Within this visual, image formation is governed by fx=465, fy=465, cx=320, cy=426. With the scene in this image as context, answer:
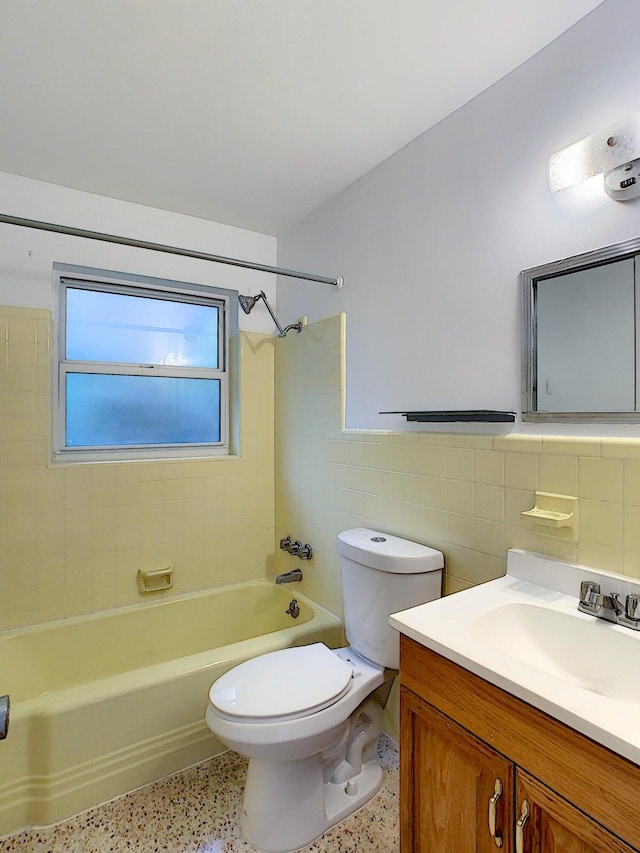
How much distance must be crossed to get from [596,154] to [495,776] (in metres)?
1.43

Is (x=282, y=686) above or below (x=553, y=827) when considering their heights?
below

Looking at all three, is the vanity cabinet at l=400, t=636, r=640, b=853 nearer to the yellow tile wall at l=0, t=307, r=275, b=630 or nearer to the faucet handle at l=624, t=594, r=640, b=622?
the faucet handle at l=624, t=594, r=640, b=622

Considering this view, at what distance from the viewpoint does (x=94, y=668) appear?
6.81ft

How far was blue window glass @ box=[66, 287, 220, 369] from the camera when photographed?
7.40 ft

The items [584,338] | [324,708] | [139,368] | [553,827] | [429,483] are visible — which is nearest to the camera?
[553,827]

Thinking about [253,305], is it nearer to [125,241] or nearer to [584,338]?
[125,241]

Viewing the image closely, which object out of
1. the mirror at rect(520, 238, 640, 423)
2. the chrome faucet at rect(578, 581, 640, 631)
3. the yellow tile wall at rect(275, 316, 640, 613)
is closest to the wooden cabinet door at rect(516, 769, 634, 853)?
the chrome faucet at rect(578, 581, 640, 631)

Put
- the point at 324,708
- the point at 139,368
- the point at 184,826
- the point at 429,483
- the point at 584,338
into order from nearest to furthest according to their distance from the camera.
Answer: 1. the point at 584,338
2. the point at 324,708
3. the point at 184,826
4. the point at 429,483
5. the point at 139,368

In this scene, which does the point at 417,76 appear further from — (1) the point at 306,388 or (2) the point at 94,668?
(2) the point at 94,668

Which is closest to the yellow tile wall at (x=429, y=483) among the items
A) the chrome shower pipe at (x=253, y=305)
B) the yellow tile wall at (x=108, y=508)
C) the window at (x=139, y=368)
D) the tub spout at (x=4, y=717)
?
the chrome shower pipe at (x=253, y=305)

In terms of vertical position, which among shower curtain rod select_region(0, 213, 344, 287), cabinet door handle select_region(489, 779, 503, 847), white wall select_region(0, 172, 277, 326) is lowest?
cabinet door handle select_region(489, 779, 503, 847)

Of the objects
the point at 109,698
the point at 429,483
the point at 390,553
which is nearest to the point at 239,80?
the point at 429,483

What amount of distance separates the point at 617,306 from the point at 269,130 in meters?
1.33

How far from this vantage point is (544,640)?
3.71 ft
